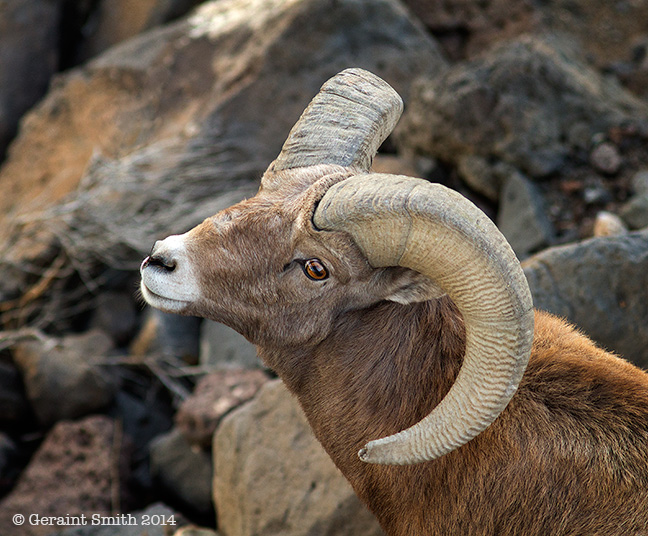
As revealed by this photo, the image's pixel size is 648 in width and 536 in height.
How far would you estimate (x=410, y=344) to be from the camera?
145 inches

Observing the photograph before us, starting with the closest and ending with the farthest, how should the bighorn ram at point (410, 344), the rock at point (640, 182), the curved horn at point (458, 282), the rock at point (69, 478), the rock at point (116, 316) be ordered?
the curved horn at point (458, 282) → the bighorn ram at point (410, 344) → the rock at point (69, 478) → the rock at point (640, 182) → the rock at point (116, 316)

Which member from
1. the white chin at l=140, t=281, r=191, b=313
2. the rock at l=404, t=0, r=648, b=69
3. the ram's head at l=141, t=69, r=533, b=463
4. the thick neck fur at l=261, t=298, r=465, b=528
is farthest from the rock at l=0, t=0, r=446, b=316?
the thick neck fur at l=261, t=298, r=465, b=528

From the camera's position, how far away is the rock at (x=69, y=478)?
5824mm

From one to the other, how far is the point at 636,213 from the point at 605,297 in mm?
1736

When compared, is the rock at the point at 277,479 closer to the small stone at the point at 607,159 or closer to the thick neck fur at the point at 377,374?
the thick neck fur at the point at 377,374

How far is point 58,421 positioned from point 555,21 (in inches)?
325

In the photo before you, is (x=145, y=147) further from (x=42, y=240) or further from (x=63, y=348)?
(x=63, y=348)

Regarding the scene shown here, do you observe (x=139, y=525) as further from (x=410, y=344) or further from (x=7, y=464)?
(x=410, y=344)

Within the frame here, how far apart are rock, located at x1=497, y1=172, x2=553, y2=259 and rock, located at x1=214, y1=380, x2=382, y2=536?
9.56 feet

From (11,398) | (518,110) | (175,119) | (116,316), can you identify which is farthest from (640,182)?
(11,398)

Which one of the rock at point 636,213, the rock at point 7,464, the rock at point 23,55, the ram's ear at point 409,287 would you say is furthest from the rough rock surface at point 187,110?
the ram's ear at point 409,287

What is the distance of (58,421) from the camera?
22.1 ft

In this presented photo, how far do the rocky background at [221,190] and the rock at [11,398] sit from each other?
0.08ft

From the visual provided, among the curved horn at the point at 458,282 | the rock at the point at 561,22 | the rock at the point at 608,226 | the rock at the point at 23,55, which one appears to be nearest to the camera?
the curved horn at the point at 458,282
